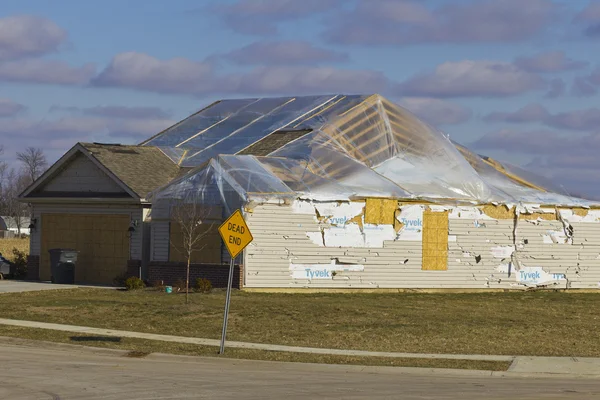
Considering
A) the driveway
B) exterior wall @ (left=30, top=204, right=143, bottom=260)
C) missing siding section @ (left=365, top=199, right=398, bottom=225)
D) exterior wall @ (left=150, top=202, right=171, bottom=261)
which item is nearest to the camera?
the driveway

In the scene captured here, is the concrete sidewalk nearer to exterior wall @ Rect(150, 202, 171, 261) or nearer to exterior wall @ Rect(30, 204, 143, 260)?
exterior wall @ Rect(150, 202, 171, 261)

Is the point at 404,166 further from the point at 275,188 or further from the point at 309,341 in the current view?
the point at 309,341

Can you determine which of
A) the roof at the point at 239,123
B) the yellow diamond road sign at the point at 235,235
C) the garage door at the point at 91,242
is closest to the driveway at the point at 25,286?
the garage door at the point at 91,242

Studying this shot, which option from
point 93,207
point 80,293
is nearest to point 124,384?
point 80,293

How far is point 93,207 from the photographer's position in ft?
119

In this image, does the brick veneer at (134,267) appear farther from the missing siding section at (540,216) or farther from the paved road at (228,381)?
the paved road at (228,381)

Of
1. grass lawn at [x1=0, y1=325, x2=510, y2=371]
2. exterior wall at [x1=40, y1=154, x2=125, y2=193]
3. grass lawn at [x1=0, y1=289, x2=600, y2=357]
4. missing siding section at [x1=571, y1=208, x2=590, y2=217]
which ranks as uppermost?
exterior wall at [x1=40, y1=154, x2=125, y2=193]

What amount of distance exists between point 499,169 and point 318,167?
34.3 feet

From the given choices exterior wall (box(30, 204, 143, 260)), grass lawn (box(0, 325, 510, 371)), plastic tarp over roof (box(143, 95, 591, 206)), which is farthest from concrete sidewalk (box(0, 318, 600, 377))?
exterior wall (box(30, 204, 143, 260))

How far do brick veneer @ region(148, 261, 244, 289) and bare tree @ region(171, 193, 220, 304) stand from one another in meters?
0.52

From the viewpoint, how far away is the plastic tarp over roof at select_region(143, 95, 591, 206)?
33.5m

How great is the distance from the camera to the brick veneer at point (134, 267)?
34562 mm

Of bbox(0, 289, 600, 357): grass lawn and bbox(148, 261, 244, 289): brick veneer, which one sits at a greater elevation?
bbox(148, 261, 244, 289): brick veneer

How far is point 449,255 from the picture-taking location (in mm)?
35250
